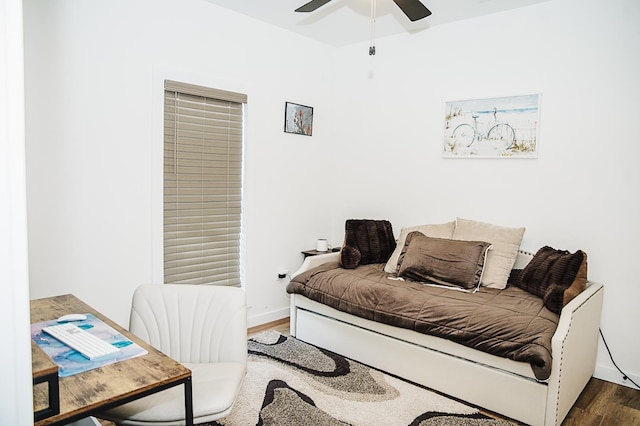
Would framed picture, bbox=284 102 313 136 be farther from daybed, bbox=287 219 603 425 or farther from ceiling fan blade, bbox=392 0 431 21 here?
ceiling fan blade, bbox=392 0 431 21

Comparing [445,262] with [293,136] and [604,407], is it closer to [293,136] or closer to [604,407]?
[604,407]

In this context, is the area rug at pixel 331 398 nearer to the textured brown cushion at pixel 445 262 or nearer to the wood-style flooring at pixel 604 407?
the wood-style flooring at pixel 604 407

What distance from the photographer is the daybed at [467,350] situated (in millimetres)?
2344

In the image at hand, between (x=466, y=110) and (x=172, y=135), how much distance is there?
7.74ft

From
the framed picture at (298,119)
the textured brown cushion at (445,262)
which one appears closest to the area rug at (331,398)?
the textured brown cushion at (445,262)

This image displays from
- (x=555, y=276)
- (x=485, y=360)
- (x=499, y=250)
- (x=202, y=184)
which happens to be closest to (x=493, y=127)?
(x=499, y=250)

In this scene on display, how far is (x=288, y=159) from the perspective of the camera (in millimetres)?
4059

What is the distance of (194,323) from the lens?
6.99 feet

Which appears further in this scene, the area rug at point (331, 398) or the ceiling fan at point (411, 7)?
the area rug at point (331, 398)

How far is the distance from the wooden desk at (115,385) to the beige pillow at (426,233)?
234cm

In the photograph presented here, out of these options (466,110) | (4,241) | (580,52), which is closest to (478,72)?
(466,110)

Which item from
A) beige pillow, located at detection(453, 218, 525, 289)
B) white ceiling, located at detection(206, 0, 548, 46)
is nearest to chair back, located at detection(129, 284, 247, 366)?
beige pillow, located at detection(453, 218, 525, 289)

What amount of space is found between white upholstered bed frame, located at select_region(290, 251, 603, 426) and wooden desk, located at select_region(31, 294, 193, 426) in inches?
68.1

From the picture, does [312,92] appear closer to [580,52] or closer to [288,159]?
[288,159]
